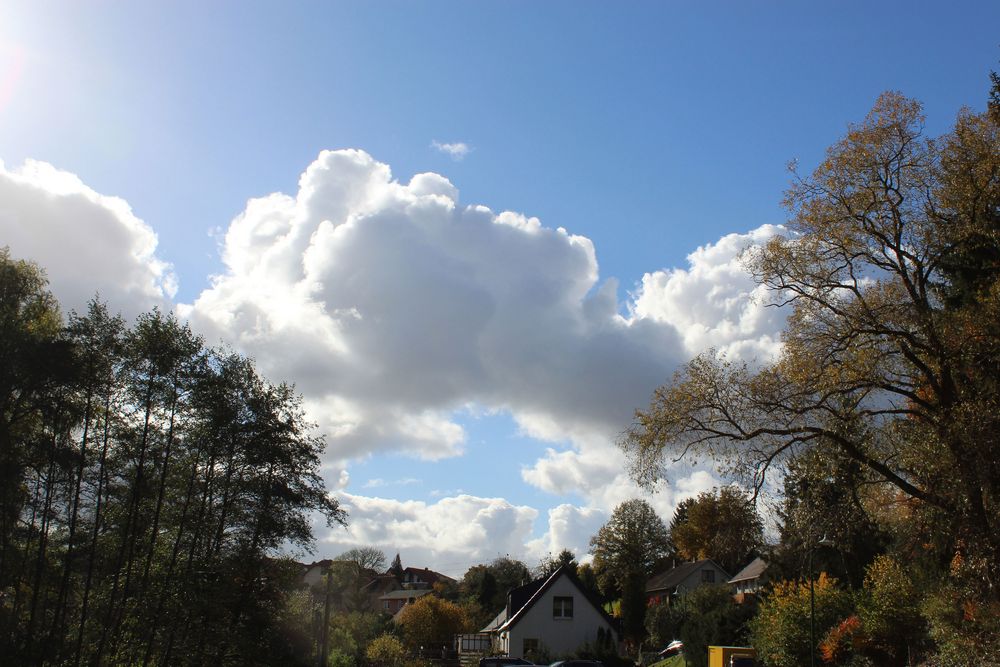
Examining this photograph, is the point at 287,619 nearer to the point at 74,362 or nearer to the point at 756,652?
the point at 74,362

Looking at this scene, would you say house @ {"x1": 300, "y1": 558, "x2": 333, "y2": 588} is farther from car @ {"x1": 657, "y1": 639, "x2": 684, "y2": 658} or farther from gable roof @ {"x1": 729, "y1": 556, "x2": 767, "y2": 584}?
gable roof @ {"x1": 729, "y1": 556, "x2": 767, "y2": 584}

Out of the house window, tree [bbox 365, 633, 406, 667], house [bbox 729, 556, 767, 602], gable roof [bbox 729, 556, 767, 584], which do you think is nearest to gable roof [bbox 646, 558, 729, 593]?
house [bbox 729, 556, 767, 602]

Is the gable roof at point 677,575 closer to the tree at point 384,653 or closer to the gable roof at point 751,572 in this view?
the gable roof at point 751,572

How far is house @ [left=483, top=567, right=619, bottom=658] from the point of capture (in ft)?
183

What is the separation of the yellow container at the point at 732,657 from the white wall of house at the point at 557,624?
21.6m

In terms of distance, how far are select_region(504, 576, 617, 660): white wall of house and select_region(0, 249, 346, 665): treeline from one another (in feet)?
105

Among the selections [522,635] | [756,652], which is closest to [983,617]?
[756,652]

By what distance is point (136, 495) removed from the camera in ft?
71.6

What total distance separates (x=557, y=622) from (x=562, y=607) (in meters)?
1.08

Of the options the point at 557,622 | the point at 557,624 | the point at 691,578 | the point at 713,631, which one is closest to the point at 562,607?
the point at 557,622

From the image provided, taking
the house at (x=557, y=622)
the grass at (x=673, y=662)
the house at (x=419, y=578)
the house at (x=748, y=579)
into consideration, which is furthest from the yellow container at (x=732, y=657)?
the house at (x=419, y=578)

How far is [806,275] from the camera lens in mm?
17906

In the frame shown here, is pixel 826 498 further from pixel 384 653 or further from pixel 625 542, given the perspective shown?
pixel 625 542

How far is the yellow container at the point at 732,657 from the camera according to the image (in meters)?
33.1
